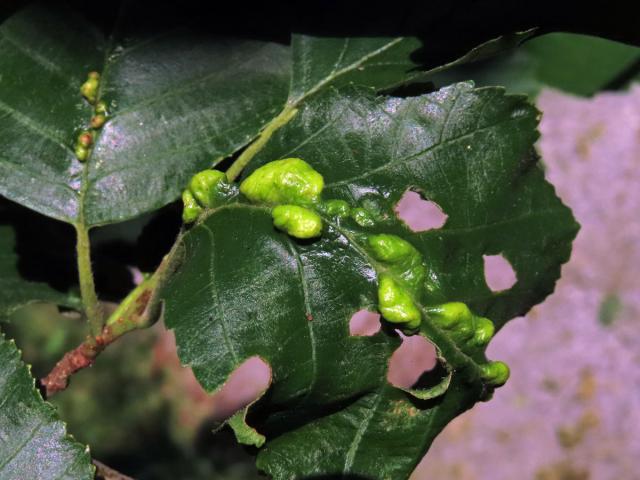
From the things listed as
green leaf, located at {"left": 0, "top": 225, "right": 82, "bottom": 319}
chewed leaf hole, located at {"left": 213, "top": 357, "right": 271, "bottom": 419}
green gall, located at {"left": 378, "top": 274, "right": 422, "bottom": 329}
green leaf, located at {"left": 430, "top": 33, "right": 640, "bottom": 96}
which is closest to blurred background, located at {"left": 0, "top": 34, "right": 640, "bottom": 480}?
chewed leaf hole, located at {"left": 213, "top": 357, "right": 271, "bottom": 419}

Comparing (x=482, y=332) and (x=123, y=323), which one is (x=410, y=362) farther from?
(x=482, y=332)

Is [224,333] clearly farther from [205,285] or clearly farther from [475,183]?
[475,183]

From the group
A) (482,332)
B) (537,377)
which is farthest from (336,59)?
(537,377)

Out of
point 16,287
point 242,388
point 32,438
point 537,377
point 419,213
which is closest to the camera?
point 32,438

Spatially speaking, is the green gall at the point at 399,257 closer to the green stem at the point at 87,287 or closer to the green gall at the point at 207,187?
the green gall at the point at 207,187

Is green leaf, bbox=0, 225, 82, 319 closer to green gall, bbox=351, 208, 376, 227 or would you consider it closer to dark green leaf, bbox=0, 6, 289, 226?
dark green leaf, bbox=0, 6, 289, 226
